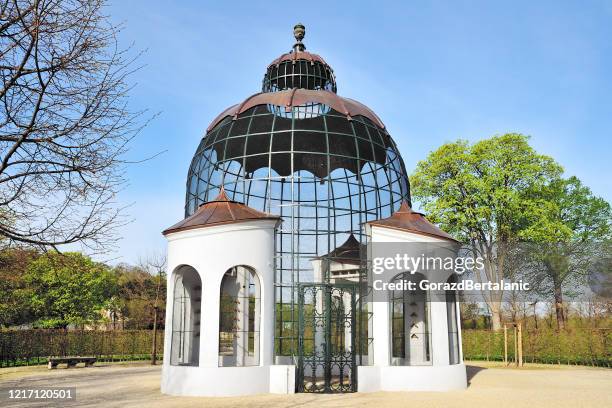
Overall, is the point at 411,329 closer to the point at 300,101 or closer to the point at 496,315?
the point at 300,101

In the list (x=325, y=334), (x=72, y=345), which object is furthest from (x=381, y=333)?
(x=72, y=345)

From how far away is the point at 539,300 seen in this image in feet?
116

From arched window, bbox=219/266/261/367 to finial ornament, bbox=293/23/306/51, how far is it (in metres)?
10.7

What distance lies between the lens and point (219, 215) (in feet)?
56.4

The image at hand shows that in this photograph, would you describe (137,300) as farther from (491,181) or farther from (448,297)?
(448,297)

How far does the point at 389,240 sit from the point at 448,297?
302cm

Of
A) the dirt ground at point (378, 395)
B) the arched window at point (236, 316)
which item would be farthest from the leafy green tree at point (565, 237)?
the arched window at point (236, 316)

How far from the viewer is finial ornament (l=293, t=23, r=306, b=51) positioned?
23812 millimetres

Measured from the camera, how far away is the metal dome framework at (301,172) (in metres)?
18.1

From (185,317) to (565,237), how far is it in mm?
24106

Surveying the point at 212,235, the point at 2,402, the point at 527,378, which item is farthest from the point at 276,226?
the point at 527,378

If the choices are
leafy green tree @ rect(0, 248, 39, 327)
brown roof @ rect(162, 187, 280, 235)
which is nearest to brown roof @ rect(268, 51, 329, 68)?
brown roof @ rect(162, 187, 280, 235)

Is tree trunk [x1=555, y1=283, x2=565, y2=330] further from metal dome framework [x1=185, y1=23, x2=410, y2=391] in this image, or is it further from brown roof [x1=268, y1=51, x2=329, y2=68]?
brown roof [x1=268, y1=51, x2=329, y2=68]

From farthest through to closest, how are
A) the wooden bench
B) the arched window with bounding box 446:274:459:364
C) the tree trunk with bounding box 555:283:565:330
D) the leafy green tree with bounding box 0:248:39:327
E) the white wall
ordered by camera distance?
the tree trunk with bounding box 555:283:565:330 < the wooden bench < the arched window with bounding box 446:274:459:364 < the white wall < the leafy green tree with bounding box 0:248:39:327
